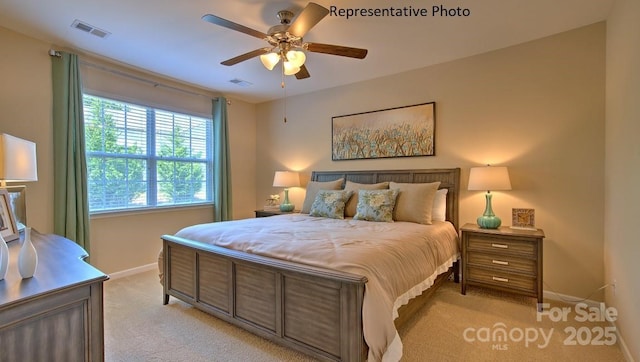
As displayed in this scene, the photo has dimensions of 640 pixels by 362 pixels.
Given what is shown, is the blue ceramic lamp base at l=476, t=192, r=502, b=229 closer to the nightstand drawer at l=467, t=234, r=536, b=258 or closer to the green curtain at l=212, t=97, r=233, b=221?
the nightstand drawer at l=467, t=234, r=536, b=258

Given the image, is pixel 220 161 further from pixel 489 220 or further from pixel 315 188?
pixel 489 220

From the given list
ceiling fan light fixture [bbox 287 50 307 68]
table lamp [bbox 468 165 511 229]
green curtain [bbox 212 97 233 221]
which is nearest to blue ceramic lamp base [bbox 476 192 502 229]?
table lamp [bbox 468 165 511 229]

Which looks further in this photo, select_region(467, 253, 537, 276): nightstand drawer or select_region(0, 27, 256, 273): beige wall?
select_region(0, 27, 256, 273): beige wall

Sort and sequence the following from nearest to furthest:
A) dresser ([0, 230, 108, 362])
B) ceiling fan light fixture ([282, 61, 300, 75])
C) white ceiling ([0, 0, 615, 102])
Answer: dresser ([0, 230, 108, 362]) → white ceiling ([0, 0, 615, 102]) → ceiling fan light fixture ([282, 61, 300, 75])

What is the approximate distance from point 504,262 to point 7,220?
3.89m

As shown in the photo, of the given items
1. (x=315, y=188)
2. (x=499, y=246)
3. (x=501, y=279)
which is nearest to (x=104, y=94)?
(x=315, y=188)

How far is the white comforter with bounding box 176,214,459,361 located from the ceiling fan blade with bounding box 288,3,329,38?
5.29 ft

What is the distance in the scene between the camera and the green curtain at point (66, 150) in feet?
10.3

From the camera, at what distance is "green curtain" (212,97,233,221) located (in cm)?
480

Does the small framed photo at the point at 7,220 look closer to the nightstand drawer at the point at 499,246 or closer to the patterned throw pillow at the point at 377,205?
the patterned throw pillow at the point at 377,205

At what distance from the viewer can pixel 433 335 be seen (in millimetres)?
2273

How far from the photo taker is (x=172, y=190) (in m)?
4.38

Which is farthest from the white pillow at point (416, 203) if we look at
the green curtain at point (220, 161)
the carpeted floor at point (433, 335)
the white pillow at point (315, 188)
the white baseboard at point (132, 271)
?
the white baseboard at point (132, 271)

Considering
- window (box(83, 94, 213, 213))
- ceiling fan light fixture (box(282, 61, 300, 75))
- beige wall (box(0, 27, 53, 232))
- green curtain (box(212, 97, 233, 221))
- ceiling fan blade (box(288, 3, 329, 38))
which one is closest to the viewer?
ceiling fan blade (box(288, 3, 329, 38))
